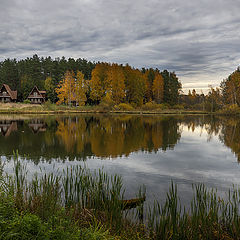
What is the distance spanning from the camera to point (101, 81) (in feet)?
237

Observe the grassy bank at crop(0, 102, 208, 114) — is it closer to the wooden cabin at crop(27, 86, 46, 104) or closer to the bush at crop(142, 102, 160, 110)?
the bush at crop(142, 102, 160, 110)

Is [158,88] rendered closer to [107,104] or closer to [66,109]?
[107,104]

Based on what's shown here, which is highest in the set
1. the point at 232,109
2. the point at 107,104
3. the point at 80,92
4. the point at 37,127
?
the point at 80,92

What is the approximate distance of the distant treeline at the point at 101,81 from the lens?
70625 millimetres

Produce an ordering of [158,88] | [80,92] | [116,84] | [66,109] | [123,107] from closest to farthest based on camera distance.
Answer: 1. [66,109]
2. [123,107]
3. [80,92]
4. [116,84]
5. [158,88]

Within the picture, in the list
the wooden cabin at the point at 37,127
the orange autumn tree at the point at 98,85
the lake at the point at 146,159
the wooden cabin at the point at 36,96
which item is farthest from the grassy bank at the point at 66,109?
the lake at the point at 146,159

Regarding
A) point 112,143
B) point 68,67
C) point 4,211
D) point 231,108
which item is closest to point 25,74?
point 68,67

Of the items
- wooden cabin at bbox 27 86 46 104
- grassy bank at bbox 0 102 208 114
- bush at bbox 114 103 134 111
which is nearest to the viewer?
grassy bank at bbox 0 102 208 114

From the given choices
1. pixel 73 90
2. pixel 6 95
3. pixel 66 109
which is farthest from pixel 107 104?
pixel 6 95

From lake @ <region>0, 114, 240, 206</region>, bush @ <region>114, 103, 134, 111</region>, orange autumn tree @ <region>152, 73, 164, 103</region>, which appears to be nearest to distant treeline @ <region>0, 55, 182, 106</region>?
orange autumn tree @ <region>152, 73, 164, 103</region>

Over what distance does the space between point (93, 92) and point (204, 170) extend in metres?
60.7

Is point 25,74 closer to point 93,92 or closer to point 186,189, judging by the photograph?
point 93,92

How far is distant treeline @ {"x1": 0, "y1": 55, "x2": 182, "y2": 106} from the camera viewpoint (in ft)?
232

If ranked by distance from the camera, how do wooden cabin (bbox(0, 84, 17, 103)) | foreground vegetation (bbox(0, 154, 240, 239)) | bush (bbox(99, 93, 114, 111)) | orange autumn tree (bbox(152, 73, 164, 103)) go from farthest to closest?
orange autumn tree (bbox(152, 73, 164, 103)), wooden cabin (bbox(0, 84, 17, 103)), bush (bbox(99, 93, 114, 111)), foreground vegetation (bbox(0, 154, 240, 239))
